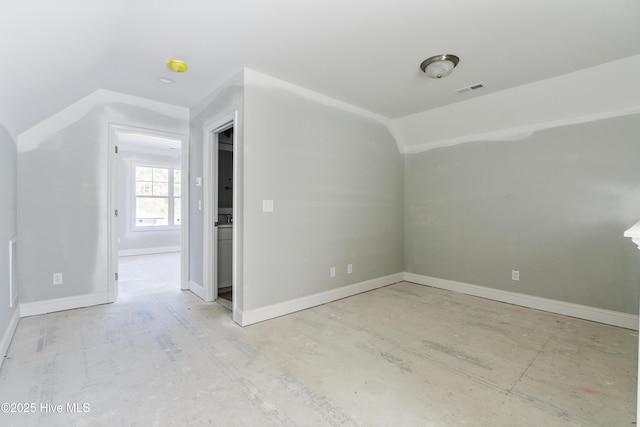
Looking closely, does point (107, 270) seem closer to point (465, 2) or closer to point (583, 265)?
point (465, 2)

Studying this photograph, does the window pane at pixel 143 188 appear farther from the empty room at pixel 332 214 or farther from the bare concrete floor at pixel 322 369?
the bare concrete floor at pixel 322 369

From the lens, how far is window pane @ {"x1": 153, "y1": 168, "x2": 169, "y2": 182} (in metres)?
7.02

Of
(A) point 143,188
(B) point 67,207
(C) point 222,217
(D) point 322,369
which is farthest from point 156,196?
(D) point 322,369

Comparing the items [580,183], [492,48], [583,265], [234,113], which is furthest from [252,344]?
[580,183]

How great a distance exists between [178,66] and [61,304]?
276 centimetres

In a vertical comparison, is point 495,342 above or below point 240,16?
below

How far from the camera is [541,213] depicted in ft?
10.9

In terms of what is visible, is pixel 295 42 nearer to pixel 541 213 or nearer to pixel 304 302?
pixel 304 302

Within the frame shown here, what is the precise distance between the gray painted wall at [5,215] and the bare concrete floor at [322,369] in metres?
0.29

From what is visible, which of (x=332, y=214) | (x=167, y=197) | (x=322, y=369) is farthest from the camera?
(x=167, y=197)

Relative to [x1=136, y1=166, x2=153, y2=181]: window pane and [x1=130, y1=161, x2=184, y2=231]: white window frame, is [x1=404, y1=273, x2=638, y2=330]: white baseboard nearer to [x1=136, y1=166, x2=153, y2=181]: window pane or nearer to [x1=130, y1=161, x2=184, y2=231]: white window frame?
[x1=130, y1=161, x2=184, y2=231]: white window frame

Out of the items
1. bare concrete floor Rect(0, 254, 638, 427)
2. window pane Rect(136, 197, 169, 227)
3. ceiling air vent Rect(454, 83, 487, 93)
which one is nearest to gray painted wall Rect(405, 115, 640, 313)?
bare concrete floor Rect(0, 254, 638, 427)

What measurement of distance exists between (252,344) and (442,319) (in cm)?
190

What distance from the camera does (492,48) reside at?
7.87 ft
